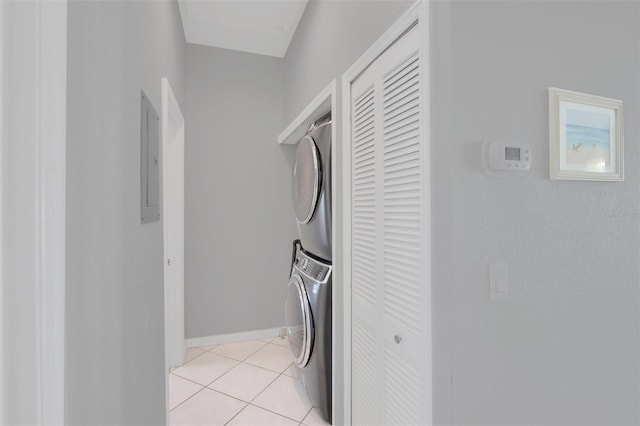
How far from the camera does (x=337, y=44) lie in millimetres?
1667

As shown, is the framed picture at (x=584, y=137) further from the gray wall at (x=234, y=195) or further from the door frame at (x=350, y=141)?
the gray wall at (x=234, y=195)

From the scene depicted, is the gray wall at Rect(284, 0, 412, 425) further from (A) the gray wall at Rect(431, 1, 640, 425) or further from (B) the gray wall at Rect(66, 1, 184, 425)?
(B) the gray wall at Rect(66, 1, 184, 425)

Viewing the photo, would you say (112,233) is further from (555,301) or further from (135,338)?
(555,301)

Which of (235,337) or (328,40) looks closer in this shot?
(328,40)

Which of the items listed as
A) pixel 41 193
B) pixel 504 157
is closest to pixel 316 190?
pixel 504 157

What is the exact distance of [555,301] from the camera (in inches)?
42.0

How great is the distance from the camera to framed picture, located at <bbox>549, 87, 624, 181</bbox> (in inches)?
41.8

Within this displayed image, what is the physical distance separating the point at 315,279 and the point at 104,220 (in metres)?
1.31

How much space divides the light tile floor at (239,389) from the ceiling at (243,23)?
2.70 m

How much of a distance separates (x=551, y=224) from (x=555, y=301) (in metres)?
0.26

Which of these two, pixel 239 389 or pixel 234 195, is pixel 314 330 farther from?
pixel 234 195

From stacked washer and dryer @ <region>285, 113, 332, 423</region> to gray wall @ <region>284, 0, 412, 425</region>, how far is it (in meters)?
0.12

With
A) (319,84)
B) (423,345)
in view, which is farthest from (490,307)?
(319,84)

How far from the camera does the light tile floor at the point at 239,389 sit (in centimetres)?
193
